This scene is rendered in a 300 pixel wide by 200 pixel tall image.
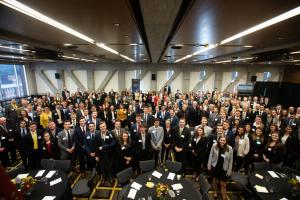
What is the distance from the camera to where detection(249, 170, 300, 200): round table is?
3412 millimetres

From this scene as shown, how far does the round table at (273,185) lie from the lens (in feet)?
11.2

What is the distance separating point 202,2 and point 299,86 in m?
15.7

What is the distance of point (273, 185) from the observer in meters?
3.72

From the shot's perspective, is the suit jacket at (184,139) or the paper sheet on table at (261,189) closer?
the paper sheet on table at (261,189)

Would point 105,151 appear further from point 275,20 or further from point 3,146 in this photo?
point 275,20

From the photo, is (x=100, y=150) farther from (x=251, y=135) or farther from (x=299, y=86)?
(x=299, y=86)

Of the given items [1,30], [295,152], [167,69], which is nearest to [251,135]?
[295,152]

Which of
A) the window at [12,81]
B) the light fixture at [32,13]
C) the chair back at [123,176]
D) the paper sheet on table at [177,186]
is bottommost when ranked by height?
the chair back at [123,176]

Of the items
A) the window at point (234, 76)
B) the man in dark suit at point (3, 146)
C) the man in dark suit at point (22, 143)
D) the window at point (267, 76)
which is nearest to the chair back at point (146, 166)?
the man in dark suit at point (22, 143)

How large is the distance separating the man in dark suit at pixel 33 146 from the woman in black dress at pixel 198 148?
15.8 feet

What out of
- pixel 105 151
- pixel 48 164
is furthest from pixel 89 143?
pixel 48 164

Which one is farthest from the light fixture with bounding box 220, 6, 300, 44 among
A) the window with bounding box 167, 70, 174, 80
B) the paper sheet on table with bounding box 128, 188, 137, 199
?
the window with bounding box 167, 70, 174, 80

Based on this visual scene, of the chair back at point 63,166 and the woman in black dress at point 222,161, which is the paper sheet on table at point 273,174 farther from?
the chair back at point 63,166

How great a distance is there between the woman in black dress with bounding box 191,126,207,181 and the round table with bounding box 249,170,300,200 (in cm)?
140
